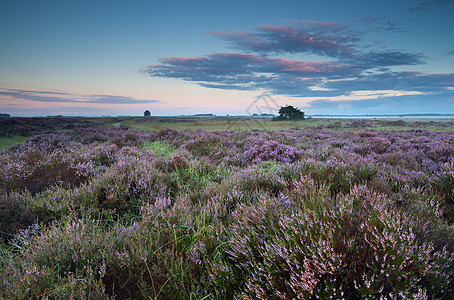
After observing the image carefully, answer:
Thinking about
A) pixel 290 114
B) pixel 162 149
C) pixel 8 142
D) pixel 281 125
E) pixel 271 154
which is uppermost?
pixel 290 114

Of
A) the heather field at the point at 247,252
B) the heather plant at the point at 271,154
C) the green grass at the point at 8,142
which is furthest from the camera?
the green grass at the point at 8,142

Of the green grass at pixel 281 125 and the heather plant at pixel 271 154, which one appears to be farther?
the green grass at pixel 281 125

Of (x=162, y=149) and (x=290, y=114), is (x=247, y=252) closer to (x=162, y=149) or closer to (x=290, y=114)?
(x=162, y=149)

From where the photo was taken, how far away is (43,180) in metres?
4.79

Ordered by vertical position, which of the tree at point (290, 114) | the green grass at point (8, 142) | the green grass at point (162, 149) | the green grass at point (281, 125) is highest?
the tree at point (290, 114)

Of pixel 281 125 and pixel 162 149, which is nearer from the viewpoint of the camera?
pixel 162 149

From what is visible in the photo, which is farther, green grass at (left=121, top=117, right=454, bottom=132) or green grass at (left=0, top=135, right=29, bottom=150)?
green grass at (left=121, top=117, right=454, bottom=132)

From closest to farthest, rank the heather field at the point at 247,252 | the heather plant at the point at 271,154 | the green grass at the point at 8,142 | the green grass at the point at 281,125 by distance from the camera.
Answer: the heather field at the point at 247,252, the heather plant at the point at 271,154, the green grass at the point at 8,142, the green grass at the point at 281,125

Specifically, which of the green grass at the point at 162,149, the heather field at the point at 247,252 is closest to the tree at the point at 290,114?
the green grass at the point at 162,149

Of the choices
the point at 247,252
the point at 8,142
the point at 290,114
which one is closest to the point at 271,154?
the point at 247,252

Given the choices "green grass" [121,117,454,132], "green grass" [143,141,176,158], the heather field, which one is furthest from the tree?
the heather field

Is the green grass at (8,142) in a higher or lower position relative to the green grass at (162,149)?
lower

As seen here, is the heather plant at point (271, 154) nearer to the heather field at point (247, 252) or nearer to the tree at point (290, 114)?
the heather field at point (247, 252)

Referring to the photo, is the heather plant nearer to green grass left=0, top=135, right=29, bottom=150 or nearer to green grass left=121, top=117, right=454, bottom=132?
green grass left=0, top=135, right=29, bottom=150
